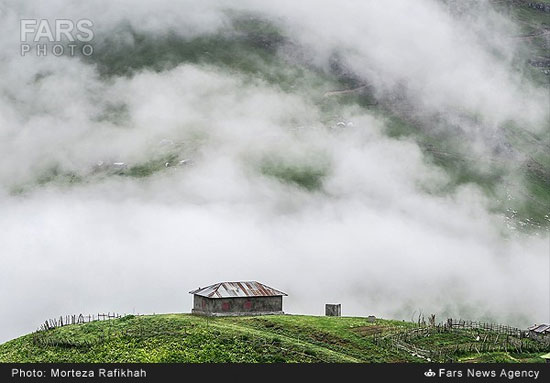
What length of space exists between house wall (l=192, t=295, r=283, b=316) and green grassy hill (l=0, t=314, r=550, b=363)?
17.9 ft

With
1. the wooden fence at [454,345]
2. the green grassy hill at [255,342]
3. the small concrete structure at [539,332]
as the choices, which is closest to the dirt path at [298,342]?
the green grassy hill at [255,342]

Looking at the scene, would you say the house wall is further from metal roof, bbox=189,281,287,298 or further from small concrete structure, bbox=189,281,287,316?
metal roof, bbox=189,281,287,298

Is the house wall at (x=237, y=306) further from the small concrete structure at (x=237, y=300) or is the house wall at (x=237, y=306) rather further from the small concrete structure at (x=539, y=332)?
the small concrete structure at (x=539, y=332)

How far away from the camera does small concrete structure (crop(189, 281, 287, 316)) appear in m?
114

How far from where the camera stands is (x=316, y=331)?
9838 cm

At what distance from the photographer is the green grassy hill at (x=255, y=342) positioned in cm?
8544

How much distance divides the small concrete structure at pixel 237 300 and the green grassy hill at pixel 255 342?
554 cm

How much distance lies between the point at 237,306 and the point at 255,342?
25780 millimetres

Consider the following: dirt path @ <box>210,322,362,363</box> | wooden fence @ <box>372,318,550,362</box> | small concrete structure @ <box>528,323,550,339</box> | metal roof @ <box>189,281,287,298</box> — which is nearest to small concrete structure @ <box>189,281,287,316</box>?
metal roof @ <box>189,281,287,298</box>

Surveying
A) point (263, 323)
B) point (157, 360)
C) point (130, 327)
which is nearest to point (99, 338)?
point (130, 327)
